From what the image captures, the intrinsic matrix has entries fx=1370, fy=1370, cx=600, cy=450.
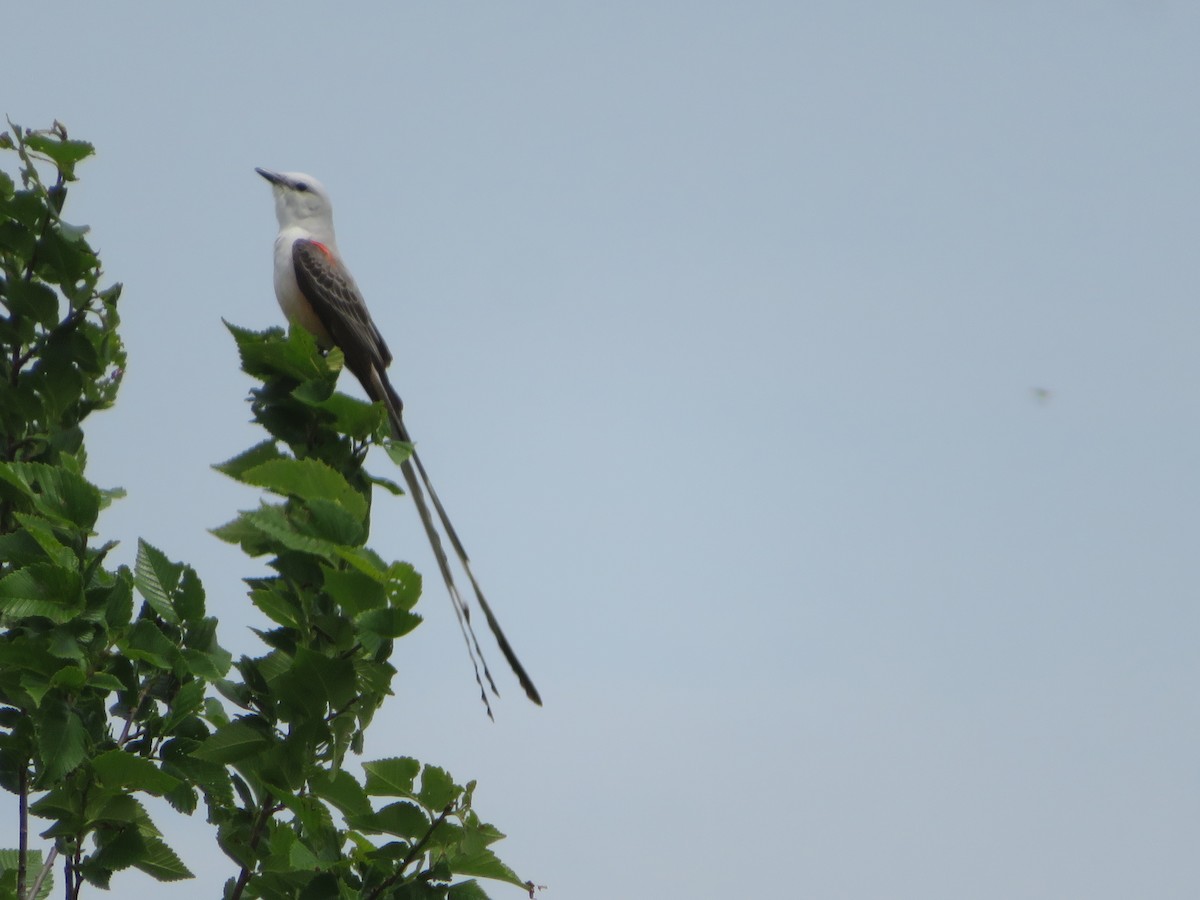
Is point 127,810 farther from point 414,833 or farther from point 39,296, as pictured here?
point 39,296

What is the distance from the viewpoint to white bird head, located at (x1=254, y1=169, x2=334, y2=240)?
7.73 m

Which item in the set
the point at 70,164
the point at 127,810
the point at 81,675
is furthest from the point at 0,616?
the point at 70,164

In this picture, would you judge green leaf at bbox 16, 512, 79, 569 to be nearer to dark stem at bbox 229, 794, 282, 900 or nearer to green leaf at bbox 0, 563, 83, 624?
green leaf at bbox 0, 563, 83, 624

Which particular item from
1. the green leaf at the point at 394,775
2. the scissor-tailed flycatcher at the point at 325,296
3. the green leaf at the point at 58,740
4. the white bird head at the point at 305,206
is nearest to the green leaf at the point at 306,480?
the green leaf at the point at 394,775

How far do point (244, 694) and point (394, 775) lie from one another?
1.66 feet

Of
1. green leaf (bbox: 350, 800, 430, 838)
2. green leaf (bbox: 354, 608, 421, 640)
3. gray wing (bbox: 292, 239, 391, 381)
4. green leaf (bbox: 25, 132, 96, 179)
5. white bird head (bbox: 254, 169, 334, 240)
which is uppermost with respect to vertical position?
white bird head (bbox: 254, 169, 334, 240)

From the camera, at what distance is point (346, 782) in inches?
122

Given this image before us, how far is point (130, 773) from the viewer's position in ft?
10.4

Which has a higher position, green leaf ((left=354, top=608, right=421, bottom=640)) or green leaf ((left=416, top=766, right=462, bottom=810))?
green leaf ((left=354, top=608, right=421, bottom=640))

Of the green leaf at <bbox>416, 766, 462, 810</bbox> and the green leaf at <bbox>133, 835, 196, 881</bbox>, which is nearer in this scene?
the green leaf at <bbox>416, 766, 462, 810</bbox>

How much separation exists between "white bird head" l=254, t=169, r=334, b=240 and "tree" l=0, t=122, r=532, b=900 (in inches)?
167

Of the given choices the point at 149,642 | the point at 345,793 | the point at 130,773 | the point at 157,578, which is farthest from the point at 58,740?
the point at 345,793

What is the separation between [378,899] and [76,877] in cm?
89

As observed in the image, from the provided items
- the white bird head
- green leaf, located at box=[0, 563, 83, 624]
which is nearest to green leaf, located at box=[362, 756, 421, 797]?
green leaf, located at box=[0, 563, 83, 624]
